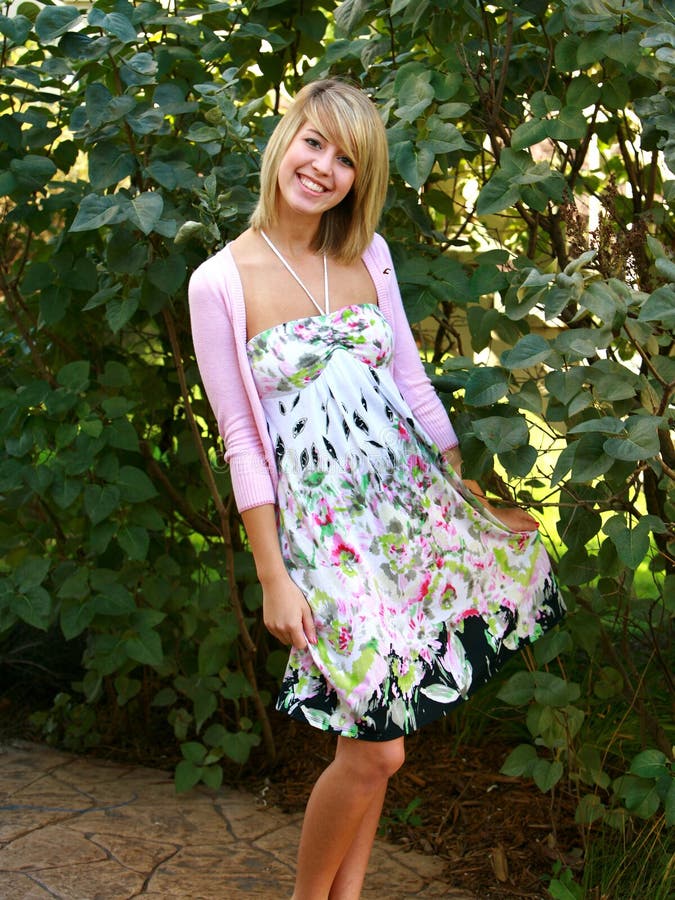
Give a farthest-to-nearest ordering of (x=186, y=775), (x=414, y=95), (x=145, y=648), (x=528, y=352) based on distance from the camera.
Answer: (x=186, y=775) < (x=145, y=648) < (x=414, y=95) < (x=528, y=352)

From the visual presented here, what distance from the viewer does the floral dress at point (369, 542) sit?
6.56 feet

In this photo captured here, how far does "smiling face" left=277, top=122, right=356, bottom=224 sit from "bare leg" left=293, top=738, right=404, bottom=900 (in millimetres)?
984

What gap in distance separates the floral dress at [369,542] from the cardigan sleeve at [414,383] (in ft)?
0.20

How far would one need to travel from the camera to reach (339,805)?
205 cm

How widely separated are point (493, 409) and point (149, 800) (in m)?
1.48

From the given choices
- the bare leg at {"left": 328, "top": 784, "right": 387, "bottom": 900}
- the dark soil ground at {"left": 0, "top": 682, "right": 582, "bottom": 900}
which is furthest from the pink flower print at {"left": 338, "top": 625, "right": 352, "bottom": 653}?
the dark soil ground at {"left": 0, "top": 682, "right": 582, "bottom": 900}

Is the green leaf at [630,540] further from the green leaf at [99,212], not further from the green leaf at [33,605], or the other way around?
the green leaf at [33,605]

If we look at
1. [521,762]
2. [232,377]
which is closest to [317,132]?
[232,377]

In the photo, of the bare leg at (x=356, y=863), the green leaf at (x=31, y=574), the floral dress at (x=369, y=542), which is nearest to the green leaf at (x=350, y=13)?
the floral dress at (x=369, y=542)

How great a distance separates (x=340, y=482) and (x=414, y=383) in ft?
1.05

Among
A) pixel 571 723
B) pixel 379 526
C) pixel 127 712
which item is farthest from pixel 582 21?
pixel 127 712

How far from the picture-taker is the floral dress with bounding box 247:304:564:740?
2.00 metres

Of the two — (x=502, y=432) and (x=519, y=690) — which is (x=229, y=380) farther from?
(x=519, y=690)

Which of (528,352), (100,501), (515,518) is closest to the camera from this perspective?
(528,352)
